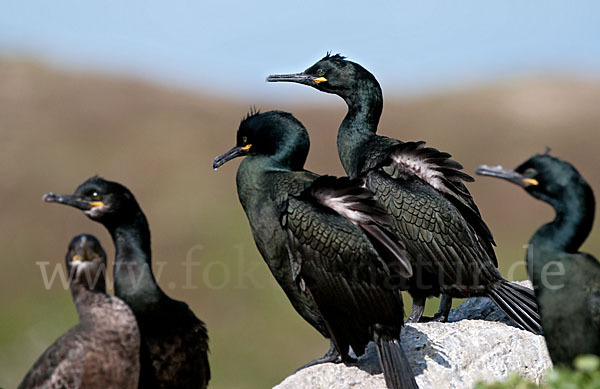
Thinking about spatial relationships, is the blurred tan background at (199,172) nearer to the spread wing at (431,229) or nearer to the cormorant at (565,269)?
the spread wing at (431,229)

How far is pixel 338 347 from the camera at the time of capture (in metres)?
6.93

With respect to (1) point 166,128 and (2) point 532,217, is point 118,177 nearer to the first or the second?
(1) point 166,128

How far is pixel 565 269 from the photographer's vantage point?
5.71m

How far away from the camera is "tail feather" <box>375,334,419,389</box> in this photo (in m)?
6.68

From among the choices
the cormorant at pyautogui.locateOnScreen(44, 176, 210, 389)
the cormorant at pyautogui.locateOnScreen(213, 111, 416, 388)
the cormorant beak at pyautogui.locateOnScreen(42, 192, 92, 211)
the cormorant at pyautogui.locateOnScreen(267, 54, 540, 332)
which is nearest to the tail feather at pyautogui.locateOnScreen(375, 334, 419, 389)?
the cormorant at pyautogui.locateOnScreen(213, 111, 416, 388)

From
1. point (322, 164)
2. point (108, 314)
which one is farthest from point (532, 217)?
point (108, 314)

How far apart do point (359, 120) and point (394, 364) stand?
8.62 feet

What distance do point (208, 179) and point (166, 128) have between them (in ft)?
17.5

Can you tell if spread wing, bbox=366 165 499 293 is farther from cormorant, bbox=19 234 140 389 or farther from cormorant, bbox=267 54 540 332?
cormorant, bbox=19 234 140 389

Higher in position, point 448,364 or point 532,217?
point 448,364

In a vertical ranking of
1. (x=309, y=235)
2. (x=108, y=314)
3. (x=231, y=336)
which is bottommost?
(x=231, y=336)

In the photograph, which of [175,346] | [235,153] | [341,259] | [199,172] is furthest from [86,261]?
[199,172]

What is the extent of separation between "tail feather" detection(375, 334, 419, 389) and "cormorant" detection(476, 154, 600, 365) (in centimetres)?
124

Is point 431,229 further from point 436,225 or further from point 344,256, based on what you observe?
point 344,256
